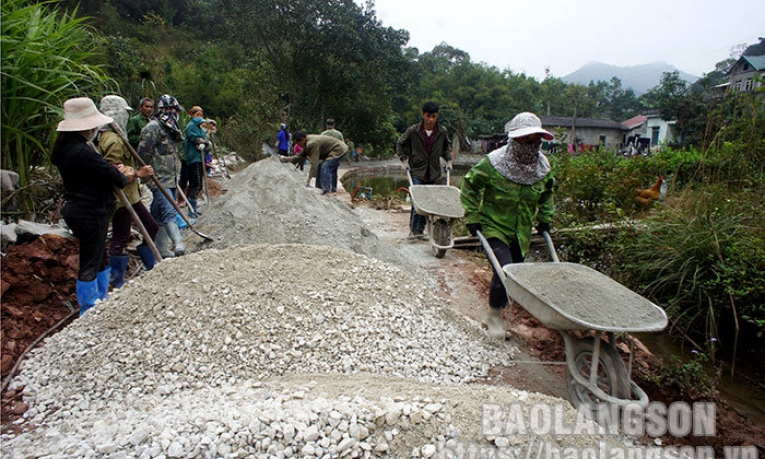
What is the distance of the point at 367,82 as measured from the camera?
21.1 meters

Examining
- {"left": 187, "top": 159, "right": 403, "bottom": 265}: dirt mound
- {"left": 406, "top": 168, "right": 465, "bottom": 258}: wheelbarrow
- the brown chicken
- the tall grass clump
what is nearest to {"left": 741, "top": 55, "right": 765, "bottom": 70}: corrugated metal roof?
the brown chicken

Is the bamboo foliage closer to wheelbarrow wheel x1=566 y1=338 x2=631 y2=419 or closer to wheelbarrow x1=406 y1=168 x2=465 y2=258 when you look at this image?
wheelbarrow x1=406 y1=168 x2=465 y2=258

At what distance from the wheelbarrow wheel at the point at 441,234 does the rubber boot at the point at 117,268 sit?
2892 mm

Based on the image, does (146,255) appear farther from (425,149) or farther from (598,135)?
(598,135)

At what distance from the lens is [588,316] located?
2.13m

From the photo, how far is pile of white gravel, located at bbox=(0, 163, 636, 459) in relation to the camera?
1.79 meters

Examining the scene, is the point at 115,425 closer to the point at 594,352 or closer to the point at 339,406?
the point at 339,406

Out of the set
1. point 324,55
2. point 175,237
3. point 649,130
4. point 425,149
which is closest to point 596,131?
point 649,130

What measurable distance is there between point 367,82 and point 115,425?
20.5 meters

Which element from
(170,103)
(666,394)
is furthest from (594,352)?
(170,103)

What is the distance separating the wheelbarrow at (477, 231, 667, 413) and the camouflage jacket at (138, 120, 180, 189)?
3.46 m

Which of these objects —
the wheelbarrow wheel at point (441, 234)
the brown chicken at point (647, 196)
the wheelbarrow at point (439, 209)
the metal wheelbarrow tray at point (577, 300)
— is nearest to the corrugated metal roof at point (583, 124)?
the brown chicken at point (647, 196)

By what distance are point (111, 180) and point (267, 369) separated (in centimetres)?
154

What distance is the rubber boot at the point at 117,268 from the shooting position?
347cm
